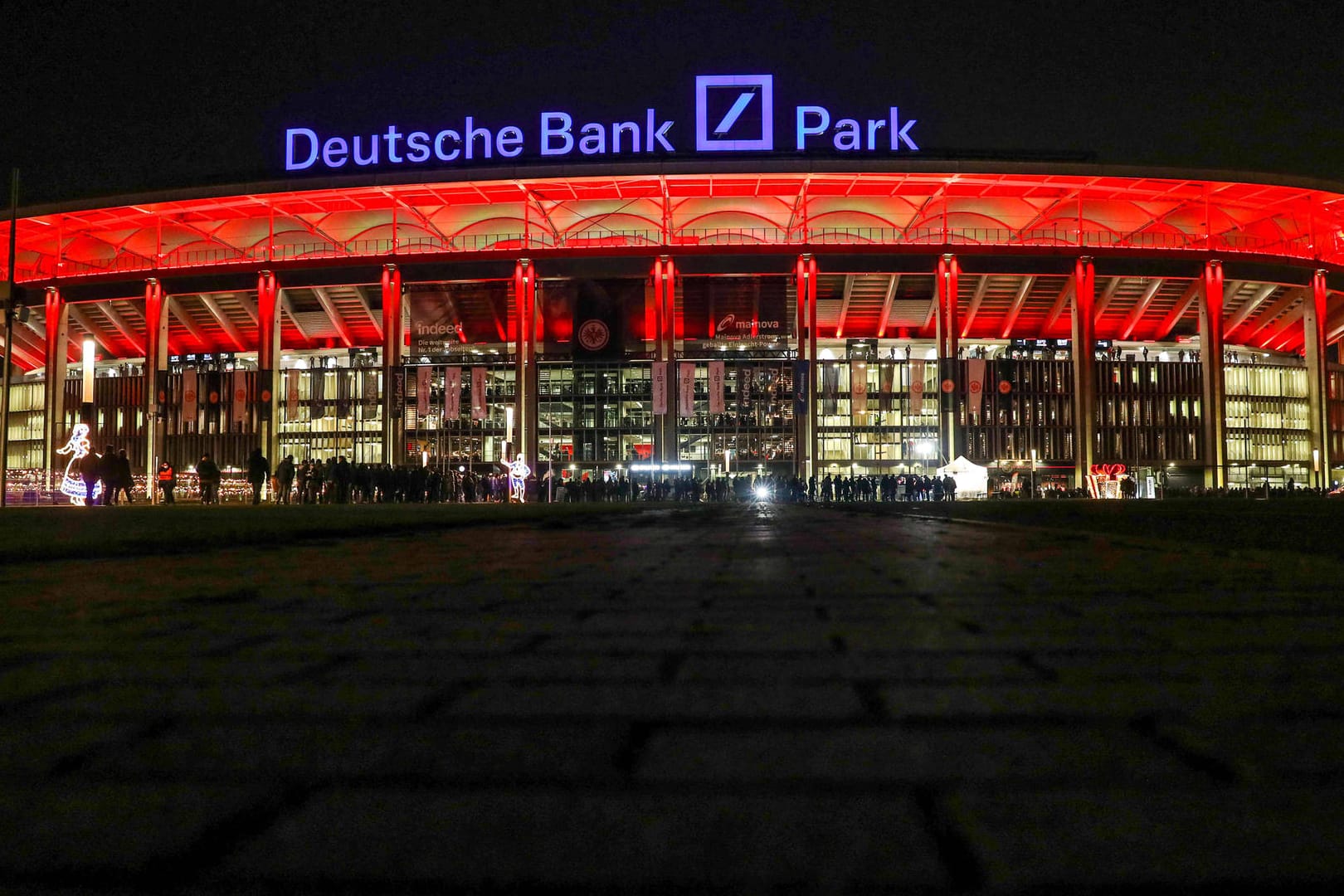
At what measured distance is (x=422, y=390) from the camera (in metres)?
60.8

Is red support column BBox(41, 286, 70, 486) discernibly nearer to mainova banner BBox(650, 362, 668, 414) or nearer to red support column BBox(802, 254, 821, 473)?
mainova banner BBox(650, 362, 668, 414)

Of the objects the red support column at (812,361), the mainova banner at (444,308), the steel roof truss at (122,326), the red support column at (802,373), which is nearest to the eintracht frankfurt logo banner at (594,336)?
the mainova banner at (444,308)

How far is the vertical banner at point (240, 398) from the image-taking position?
6316 centimetres

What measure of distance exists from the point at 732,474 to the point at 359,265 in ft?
82.6

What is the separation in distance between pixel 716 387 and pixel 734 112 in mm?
14544

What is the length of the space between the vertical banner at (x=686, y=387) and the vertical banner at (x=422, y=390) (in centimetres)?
1414

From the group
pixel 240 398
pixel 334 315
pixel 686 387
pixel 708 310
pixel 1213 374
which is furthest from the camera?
pixel 334 315

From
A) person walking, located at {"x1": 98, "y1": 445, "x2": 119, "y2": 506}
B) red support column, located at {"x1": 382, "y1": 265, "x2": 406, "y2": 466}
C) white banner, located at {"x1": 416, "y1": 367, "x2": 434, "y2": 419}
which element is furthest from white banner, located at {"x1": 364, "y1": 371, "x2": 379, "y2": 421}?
person walking, located at {"x1": 98, "y1": 445, "x2": 119, "y2": 506}

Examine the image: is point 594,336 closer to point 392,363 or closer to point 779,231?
point 392,363

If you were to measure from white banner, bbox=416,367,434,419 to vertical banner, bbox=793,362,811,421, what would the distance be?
66.3 feet

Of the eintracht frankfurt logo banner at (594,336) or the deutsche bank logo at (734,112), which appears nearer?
the deutsche bank logo at (734,112)

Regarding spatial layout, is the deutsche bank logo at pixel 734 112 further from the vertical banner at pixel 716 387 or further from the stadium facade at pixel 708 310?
the vertical banner at pixel 716 387

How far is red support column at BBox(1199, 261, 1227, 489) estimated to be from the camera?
5984cm

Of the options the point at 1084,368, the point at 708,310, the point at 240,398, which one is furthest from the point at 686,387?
the point at 240,398
